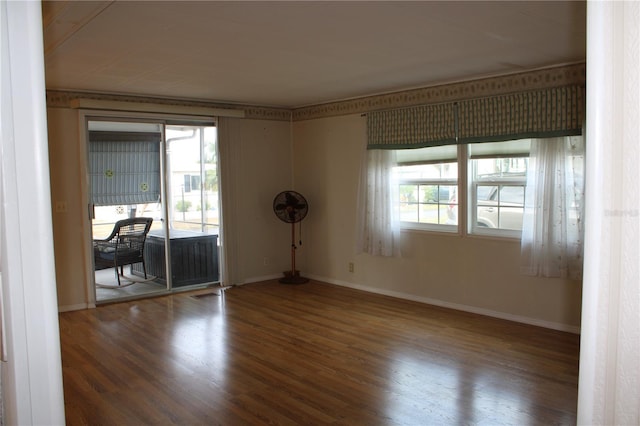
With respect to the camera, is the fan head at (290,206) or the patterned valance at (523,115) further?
the fan head at (290,206)

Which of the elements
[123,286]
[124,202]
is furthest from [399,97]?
[123,286]

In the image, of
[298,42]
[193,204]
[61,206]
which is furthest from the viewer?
[193,204]

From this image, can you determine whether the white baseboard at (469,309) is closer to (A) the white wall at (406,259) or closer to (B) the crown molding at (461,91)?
(A) the white wall at (406,259)

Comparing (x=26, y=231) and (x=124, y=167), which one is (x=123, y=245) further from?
(x=26, y=231)

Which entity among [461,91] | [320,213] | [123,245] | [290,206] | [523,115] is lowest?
[123,245]

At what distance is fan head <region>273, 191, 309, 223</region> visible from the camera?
674cm

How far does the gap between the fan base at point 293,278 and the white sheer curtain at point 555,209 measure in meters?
3.14

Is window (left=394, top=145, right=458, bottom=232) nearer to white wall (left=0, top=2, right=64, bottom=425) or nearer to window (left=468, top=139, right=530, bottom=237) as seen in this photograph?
window (left=468, top=139, right=530, bottom=237)

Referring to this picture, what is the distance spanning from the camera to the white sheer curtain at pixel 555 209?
4344mm

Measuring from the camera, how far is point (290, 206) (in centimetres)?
673

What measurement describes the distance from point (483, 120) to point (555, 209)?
1115mm

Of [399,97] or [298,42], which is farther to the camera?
[399,97]

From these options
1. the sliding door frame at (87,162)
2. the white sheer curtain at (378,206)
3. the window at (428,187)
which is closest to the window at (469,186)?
the window at (428,187)

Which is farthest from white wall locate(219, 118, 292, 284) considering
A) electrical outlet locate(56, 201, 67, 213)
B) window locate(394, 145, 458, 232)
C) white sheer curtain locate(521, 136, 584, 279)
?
white sheer curtain locate(521, 136, 584, 279)
